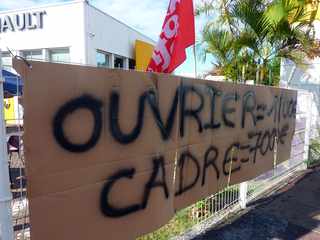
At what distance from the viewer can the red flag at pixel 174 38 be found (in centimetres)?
353

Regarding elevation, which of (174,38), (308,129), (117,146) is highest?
(174,38)

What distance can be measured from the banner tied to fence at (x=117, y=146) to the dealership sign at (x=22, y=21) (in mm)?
9824

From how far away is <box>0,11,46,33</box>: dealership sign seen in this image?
1207 centimetres

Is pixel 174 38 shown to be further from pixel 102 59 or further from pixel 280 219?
pixel 102 59

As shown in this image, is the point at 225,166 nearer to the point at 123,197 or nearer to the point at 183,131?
the point at 183,131

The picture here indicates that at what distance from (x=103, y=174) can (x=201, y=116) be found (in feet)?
4.78

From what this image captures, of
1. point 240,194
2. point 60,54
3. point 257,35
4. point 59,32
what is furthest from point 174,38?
point 60,54

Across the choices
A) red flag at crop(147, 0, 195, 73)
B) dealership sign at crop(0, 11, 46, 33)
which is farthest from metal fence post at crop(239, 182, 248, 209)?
dealership sign at crop(0, 11, 46, 33)

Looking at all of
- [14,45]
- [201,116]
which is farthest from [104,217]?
[14,45]

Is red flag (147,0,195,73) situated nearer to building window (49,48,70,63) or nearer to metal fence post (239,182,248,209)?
metal fence post (239,182,248,209)

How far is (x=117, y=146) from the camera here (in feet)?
8.42

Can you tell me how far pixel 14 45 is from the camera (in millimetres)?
12516

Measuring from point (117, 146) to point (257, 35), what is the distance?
20.9 feet

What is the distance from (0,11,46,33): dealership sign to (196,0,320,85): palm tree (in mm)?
5989
